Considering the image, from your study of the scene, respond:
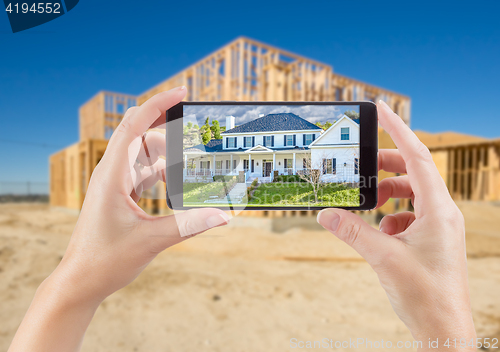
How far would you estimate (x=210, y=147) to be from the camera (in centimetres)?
143

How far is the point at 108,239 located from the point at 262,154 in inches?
32.7

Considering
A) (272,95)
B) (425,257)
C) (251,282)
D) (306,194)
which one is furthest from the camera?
(272,95)

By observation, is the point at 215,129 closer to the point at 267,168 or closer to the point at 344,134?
the point at 267,168

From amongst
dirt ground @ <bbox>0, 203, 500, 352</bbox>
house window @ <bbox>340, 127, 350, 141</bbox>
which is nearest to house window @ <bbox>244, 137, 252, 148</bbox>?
house window @ <bbox>340, 127, 350, 141</bbox>

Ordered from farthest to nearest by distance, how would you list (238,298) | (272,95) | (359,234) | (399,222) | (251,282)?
1. (272,95)
2. (251,282)
3. (238,298)
4. (399,222)
5. (359,234)

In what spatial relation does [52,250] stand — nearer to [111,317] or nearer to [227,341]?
[111,317]

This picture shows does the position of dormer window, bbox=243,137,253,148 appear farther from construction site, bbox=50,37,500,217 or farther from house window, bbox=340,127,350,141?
construction site, bbox=50,37,500,217

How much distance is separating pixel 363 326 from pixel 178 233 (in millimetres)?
3757

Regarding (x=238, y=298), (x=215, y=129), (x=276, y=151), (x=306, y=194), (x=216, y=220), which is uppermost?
(x=215, y=129)

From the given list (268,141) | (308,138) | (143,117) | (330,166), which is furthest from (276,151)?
(143,117)

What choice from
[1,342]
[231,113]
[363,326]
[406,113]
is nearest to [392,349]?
[363,326]

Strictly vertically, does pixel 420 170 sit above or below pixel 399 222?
above

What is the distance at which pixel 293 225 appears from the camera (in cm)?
892

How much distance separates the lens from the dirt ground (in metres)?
3.65
